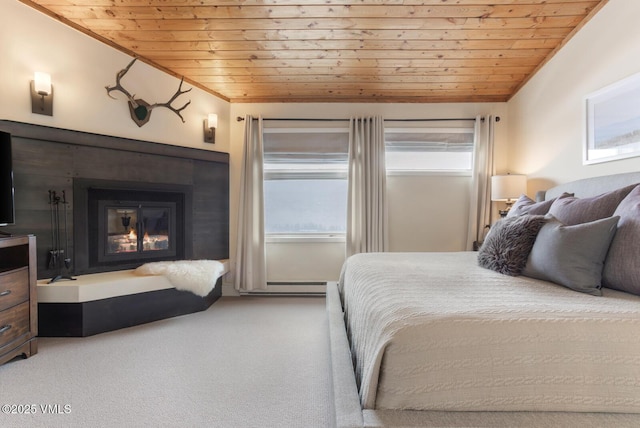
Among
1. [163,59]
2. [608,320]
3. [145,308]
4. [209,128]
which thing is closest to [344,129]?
[209,128]

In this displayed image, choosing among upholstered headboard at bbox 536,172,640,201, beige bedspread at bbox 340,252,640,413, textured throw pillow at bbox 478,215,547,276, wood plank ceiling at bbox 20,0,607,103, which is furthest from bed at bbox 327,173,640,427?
wood plank ceiling at bbox 20,0,607,103

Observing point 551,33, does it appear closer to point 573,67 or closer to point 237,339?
point 573,67

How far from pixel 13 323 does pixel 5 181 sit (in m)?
0.93

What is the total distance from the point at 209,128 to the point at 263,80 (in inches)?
31.6

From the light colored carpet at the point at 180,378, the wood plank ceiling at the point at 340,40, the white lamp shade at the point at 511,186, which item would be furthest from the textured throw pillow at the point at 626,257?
the wood plank ceiling at the point at 340,40

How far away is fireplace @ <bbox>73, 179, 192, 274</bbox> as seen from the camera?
2574 mm

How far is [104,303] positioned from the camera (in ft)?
7.82

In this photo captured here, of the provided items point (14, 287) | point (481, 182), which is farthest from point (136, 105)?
point (481, 182)

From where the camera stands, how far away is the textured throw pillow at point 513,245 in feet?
5.07

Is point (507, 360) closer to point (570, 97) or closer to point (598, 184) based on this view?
point (598, 184)

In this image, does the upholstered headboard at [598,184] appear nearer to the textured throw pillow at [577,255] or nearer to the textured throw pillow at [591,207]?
the textured throw pillow at [591,207]

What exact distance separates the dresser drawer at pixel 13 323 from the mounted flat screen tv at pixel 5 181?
572mm

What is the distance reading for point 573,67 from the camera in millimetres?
2500

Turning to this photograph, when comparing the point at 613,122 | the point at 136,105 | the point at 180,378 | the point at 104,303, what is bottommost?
the point at 180,378
